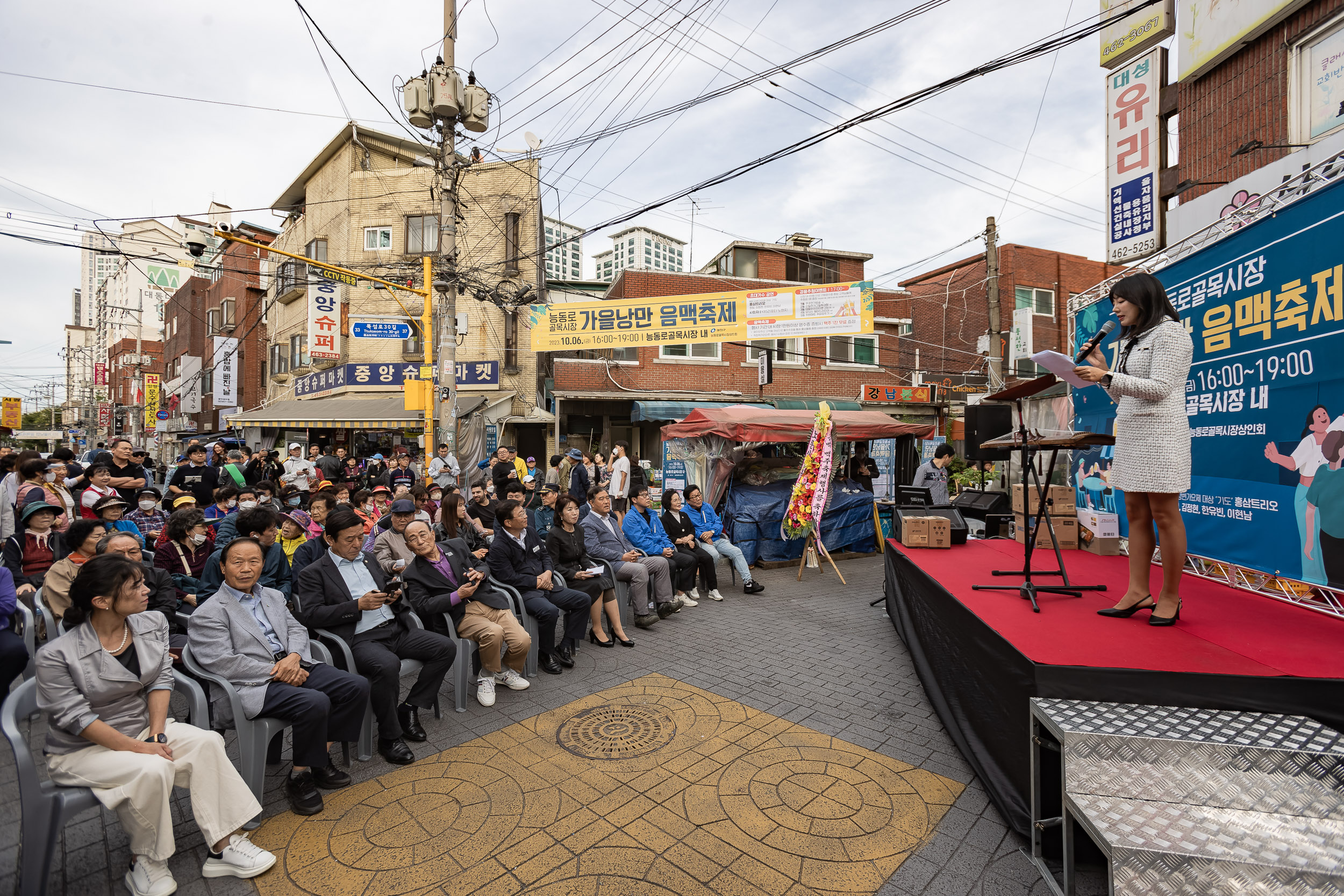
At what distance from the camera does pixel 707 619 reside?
22.8ft

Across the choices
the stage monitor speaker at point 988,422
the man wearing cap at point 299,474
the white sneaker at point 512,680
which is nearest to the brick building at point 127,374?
the man wearing cap at point 299,474

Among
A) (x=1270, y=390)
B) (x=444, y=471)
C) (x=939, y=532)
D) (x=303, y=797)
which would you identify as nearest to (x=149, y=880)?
(x=303, y=797)

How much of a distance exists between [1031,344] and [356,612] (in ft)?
73.3

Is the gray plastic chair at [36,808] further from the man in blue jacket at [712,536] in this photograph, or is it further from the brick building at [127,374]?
the brick building at [127,374]

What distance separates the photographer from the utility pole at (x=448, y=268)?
1166 centimetres

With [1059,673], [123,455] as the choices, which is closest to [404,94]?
[123,455]

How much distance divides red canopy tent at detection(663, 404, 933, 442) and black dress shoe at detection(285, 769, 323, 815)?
23.8 ft

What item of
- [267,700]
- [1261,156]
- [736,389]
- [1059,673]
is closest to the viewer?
[1059,673]

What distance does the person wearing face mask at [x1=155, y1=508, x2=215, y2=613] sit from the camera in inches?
188

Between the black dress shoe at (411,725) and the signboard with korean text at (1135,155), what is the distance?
444 inches

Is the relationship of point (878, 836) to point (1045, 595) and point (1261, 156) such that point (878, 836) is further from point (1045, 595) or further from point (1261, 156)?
point (1261, 156)

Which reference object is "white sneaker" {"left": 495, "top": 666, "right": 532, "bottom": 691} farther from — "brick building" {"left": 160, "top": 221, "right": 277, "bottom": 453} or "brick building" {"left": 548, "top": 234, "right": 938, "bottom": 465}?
"brick building" {"left": 160, "top": 221, "right": 277, "bottom": 453}

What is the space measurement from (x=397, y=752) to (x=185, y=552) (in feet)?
9.31

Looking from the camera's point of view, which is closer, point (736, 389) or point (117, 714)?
point (117, 714)
